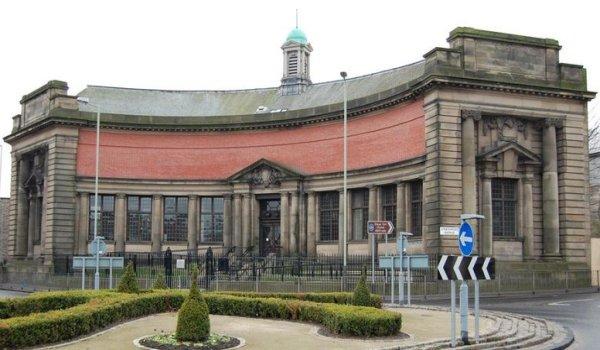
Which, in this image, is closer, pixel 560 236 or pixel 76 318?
pixel 76 318

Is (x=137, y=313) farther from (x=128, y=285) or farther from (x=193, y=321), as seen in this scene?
(x=193, y=321)

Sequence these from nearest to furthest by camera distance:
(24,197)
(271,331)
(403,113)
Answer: (271,331) → (403,113) → (24,197)

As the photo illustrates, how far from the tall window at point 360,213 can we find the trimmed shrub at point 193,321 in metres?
31.2

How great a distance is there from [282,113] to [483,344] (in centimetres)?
3527

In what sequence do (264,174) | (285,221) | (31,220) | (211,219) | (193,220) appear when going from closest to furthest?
1. (285,221)
2. (264,174)
3. (193,220)
4. (211,219)
5. (31,220)

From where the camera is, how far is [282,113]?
168 feet

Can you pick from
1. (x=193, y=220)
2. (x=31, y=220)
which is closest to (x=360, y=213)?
(x=193, y=220)

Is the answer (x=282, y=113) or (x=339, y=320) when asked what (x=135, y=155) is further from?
(x=339, y=320)

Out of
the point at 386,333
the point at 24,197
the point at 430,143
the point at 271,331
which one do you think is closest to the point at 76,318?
the point at 271,331

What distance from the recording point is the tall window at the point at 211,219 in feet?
177

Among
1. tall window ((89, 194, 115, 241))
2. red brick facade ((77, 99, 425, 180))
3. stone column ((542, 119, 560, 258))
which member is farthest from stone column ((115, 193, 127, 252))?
stone column ((542, 119, 560, 258))

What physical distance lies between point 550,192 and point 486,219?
4.20 metres

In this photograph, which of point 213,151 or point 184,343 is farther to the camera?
point 213,151

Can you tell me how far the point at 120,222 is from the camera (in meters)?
53.0
